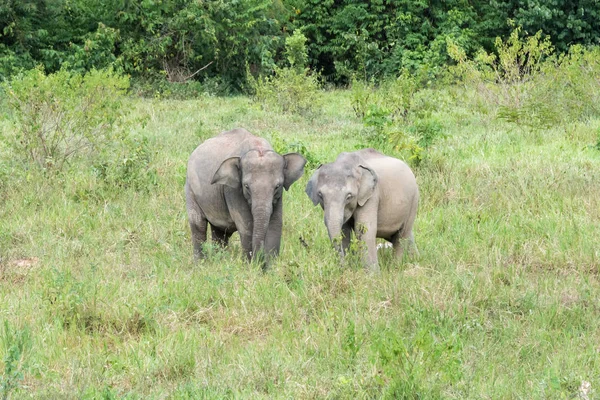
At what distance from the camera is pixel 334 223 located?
20.6ft

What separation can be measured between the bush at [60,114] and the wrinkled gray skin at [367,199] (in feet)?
14.2

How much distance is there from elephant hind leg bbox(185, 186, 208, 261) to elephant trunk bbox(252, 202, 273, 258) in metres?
1.08

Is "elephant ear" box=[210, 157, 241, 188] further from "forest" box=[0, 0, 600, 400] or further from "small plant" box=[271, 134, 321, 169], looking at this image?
"small plant" box=[271, 134, 321, 169]

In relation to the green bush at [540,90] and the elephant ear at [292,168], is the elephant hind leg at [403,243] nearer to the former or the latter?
the elephant ear at [292,168]

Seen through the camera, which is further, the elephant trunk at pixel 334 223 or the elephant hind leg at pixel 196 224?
the elephant hind leg at pixel 196 224

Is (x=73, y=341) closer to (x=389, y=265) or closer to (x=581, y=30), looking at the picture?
(x=389, y=265)

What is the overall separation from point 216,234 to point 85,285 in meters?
1.83

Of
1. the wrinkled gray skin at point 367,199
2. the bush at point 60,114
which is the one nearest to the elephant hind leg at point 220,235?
the wrinkled gray skin at point 367,199

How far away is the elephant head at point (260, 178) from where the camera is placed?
659cm

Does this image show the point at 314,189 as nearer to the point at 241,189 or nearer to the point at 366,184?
the point at 366,184

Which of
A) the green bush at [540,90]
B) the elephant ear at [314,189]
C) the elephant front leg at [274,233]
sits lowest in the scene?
the green bush at [540,90]

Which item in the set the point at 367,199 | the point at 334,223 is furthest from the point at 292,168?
the point at 334,223

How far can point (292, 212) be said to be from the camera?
345 inches

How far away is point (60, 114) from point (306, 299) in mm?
5446
